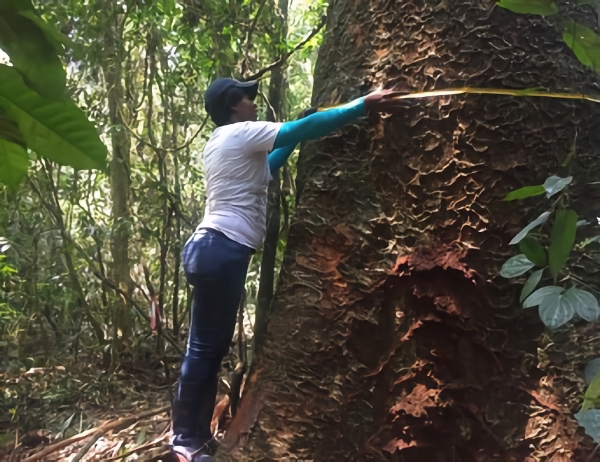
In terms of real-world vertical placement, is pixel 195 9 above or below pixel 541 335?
above

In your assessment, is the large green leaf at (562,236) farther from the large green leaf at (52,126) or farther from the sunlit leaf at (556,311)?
the large green leaf at (52,126)

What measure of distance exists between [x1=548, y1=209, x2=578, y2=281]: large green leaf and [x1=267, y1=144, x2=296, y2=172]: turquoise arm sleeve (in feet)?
2.16

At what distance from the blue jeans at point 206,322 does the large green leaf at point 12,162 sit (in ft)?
2.43

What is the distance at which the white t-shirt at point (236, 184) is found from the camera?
1.07 metres

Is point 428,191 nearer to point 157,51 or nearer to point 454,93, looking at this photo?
point 454,93

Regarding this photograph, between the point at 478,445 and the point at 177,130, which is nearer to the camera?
the point at 478,445

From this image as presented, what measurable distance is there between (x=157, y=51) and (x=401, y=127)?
843 mm

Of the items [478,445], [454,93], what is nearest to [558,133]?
[454,93]

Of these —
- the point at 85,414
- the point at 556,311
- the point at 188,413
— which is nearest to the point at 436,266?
the point at 556,311

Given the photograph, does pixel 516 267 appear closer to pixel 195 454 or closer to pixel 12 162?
pixel 12 162

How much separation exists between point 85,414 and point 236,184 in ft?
2.55

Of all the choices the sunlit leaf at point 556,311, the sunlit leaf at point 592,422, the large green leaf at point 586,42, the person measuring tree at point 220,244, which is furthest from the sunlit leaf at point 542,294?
the person measuring tree at point 220,244

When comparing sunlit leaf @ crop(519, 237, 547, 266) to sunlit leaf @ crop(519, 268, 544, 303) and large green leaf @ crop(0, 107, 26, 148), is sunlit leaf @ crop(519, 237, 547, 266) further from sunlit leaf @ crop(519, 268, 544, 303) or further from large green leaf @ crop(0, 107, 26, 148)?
large green leaf @ crop(0, 107, 26, 148)

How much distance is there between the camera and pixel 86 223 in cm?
161
